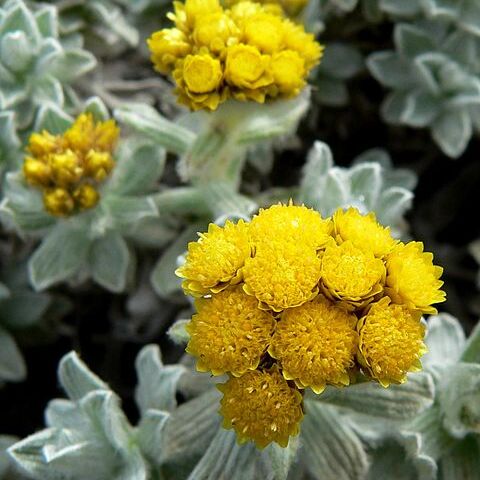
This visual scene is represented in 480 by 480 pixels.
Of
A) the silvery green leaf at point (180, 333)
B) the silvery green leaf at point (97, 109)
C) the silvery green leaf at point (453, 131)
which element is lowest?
the silvery green leaf at point (453, 131)

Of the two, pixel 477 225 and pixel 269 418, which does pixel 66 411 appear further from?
pixel 477 225

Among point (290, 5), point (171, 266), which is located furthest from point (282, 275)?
point (290, 5)

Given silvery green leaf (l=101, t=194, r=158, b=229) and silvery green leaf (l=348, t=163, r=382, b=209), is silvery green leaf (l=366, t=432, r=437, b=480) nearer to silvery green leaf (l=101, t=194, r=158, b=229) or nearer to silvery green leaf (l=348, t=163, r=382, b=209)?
silvery green leaf (l=348, t=163, r=382, b=209)

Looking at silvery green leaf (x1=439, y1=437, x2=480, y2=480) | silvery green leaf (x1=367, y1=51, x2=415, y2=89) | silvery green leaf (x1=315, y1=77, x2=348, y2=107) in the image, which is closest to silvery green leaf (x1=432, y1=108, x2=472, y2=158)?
silvery green leaf (x1=367, y1=51, x2=415, y2=89)

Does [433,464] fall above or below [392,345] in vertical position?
below

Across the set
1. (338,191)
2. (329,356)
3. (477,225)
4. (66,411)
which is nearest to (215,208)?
(338,191)

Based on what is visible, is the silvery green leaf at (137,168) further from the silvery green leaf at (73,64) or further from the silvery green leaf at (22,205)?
the silvery green leaf at (73,64)

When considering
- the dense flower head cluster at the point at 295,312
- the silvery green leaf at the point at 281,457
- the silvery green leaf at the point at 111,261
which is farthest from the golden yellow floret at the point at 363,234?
the silvery green leaf at the point at 111,261
